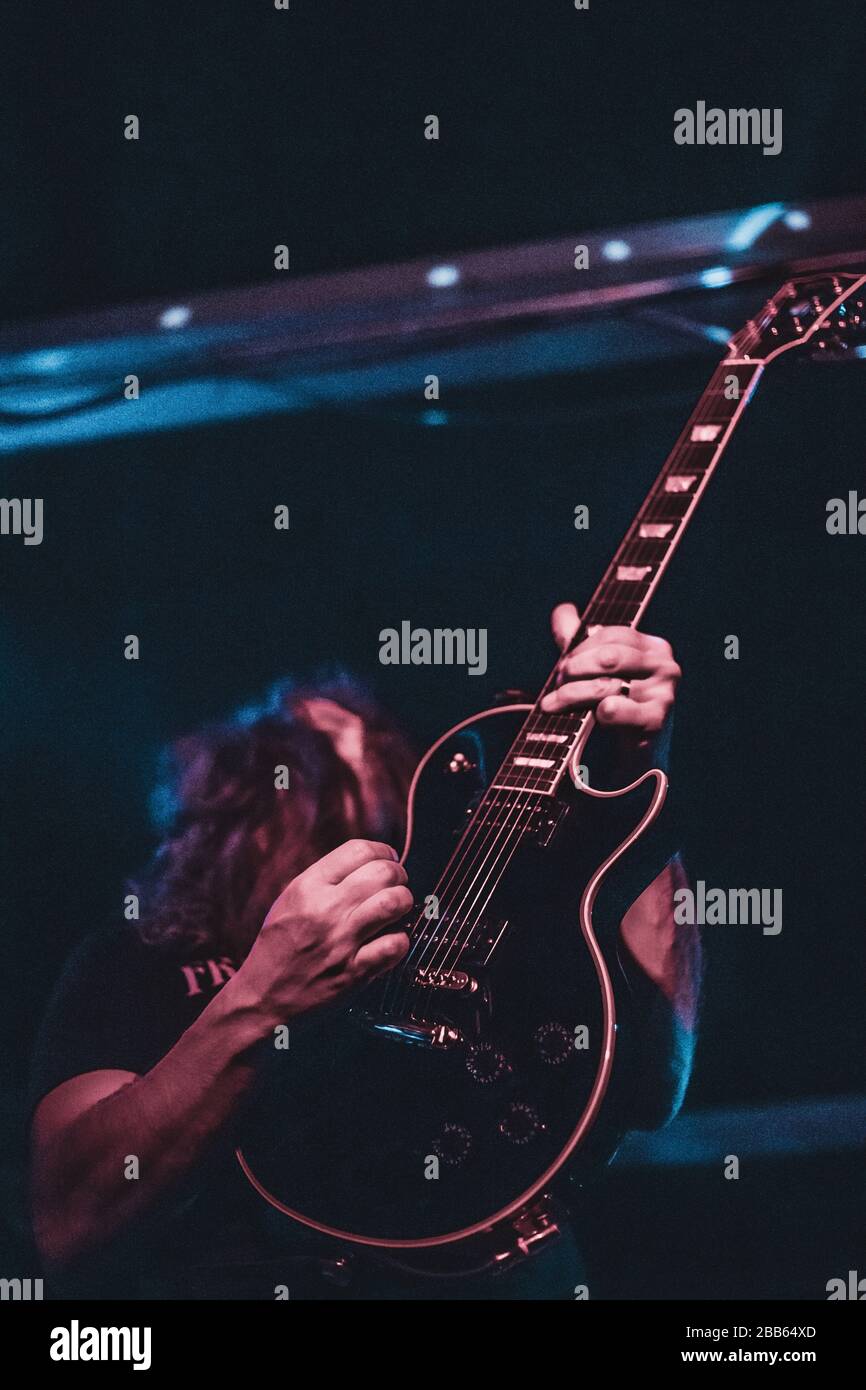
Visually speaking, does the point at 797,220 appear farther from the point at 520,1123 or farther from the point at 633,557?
the point at 520,1123

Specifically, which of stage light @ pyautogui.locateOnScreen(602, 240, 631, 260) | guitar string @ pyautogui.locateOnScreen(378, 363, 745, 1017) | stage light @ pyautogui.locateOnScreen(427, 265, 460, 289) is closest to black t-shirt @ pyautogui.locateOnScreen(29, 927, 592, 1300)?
guitar string @ pyautogui.locateOnScreen(378, 363, 745, 1017)

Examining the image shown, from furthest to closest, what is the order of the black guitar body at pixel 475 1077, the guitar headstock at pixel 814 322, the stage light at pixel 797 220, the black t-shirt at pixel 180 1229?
the stage light at pixel 797 220 → the guitar headstock at pixel 814 322 → the black t-shirt at pixel 180 1229 → the black guitar body at pixel 475 1077

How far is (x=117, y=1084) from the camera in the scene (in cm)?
163

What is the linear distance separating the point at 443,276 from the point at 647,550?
608 mm

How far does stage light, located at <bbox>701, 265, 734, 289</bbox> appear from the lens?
6.02 ft

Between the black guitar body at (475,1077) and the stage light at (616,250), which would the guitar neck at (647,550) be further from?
the stage light at (616,250)

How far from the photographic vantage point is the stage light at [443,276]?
1.92m

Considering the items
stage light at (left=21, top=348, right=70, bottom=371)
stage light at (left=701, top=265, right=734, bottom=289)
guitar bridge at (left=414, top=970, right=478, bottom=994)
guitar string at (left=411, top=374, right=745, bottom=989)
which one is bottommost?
guitar bridge at (left=414, top=970, right=478, bottom=994)

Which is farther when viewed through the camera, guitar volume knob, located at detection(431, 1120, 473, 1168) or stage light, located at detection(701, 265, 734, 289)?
stage light, located at detection(701, 265, 734, 289)

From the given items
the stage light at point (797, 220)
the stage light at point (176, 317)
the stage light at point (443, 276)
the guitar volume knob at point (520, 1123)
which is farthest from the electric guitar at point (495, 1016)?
the stage light at point (176, 317)

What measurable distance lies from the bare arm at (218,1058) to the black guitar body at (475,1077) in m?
0.05

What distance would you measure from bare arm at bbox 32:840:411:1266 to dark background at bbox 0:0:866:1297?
Answer: 13.4 inches

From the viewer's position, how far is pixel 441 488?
208 cm

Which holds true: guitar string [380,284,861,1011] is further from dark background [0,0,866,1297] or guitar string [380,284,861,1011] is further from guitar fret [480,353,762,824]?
dark background [0,0,866,1297]
